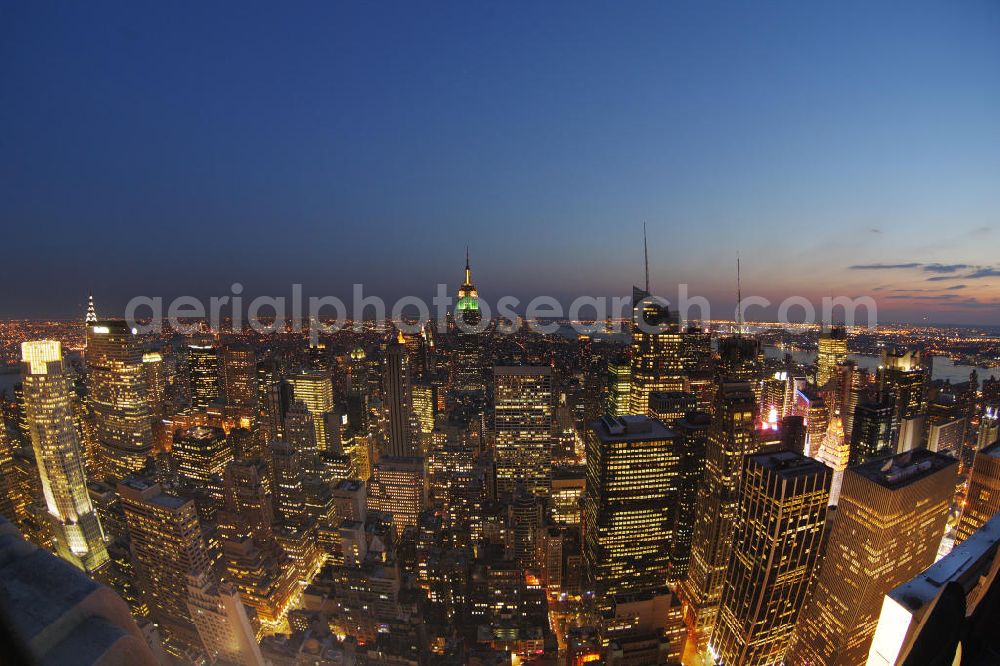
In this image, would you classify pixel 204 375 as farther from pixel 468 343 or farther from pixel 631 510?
pixel 631 510

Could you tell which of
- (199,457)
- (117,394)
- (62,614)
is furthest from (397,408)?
(62,614)

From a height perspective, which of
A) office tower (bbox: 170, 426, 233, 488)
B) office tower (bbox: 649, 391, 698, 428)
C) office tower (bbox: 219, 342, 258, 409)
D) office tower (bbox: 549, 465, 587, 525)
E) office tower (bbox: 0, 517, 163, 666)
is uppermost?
Result: office tower (bbox: 0, 517, 163, 666)

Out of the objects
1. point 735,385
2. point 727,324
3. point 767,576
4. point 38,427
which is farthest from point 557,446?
point 727,324

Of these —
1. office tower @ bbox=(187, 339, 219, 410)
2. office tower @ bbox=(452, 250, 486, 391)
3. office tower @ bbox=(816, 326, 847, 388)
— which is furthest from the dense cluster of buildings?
office tower @ bbox=(452, 250, 486, 391)

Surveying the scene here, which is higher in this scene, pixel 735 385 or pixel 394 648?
pixel 735 385

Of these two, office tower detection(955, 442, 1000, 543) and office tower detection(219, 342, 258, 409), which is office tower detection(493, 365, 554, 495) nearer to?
office tower detection(955, 442, 1000, 543)

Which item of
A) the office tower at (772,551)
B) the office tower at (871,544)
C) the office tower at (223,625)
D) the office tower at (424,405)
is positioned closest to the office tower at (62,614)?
the office tower at (223,625)

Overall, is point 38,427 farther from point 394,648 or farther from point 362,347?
point 362,347
